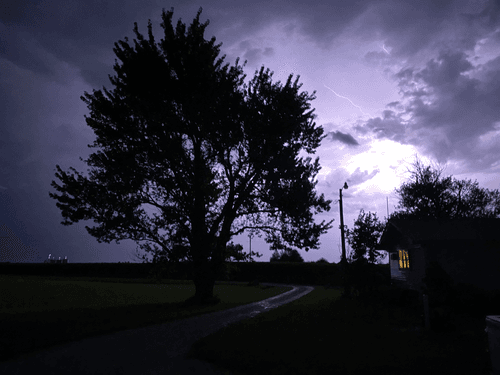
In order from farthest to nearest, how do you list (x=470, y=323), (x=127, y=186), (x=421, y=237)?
(x=421, y=237) → (x=127, y=186) → (x=470, y=323)

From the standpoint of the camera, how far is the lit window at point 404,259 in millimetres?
23953

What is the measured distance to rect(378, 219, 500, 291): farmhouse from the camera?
68.3 ft

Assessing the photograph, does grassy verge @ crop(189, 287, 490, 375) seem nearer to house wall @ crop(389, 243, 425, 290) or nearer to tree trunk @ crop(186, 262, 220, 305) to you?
tree trunk @ crop(186, 262, 220, 305)

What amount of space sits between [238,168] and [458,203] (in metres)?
40.6

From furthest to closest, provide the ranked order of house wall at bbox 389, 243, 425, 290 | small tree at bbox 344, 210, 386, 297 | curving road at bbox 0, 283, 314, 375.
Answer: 1. house wall at bbox 389, 243, 425, 290
2. small tree at bbox 344, 210, 386, 297
3. curving road at bbox 0, 283, 314, 375

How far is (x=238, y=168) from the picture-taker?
18.8 m

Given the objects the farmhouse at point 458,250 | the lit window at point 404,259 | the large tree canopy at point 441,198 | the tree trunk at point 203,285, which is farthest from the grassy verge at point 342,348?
the large tree canopy at point 441,198

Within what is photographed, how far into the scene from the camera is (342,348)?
8453 mm

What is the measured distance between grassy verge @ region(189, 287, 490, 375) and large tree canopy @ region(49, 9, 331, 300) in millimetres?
7170

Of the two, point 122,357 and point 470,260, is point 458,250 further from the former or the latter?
point 122,357

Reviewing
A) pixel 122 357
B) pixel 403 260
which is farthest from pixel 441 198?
pixel 122 357

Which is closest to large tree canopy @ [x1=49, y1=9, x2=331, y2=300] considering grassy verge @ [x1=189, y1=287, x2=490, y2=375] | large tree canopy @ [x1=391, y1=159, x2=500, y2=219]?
grassy verge @ [x1=189, y1=287, x2=490, y2=375]

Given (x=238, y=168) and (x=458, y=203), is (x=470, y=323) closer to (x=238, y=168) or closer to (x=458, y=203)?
(x=238, y=168)

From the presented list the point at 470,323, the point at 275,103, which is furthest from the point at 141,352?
the point at 275,103
